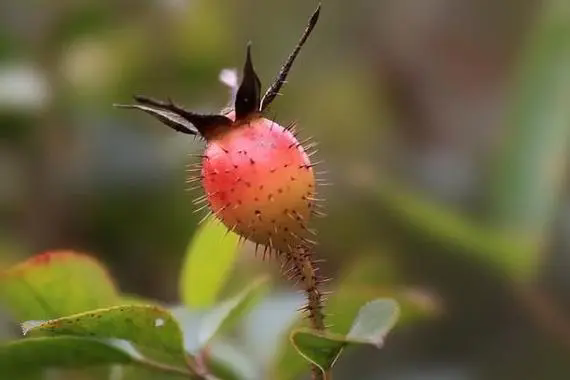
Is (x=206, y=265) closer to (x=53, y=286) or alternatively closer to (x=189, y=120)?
(x=53, y=286)

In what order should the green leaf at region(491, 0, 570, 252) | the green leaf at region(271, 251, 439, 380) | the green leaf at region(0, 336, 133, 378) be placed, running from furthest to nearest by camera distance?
1. the green leaf at region(491, 0, 570, 252)
2. the green leaf at region(271, 251, 439, 380)
3. the green leaf at region(0, 336, 133, 378)

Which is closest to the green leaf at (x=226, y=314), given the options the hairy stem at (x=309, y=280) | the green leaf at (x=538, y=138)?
A: the hairy stem at (x=309, y=280)

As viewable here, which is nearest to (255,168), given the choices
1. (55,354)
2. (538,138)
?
(55,354)

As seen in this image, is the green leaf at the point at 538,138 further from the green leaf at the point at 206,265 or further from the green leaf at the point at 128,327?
the green leaf at the point at 128,327

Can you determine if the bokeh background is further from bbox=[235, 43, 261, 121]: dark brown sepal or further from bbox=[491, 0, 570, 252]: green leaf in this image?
bbox=[235, 43, 261, 121]: dark brown sepal

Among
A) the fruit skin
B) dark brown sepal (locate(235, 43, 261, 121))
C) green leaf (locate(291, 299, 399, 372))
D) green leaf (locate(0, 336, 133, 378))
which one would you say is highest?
dark brown sepal (locate(235, 43, 261, 121))

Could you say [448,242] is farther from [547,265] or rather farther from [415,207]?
[547,265]

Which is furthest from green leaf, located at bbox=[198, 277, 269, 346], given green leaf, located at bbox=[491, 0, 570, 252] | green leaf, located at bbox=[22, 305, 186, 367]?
green leaf, located at bbox=[491, 0, 570, 252]
